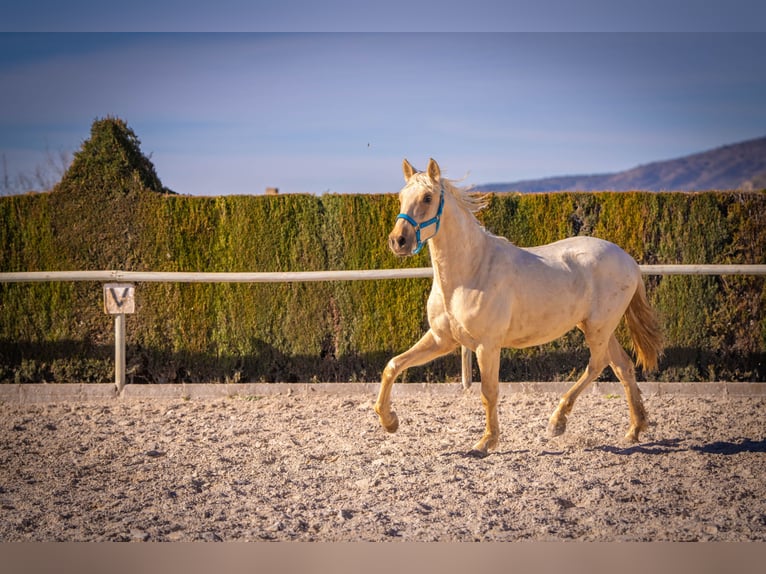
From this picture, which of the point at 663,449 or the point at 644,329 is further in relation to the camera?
the point at 644,329

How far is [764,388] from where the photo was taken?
7.73 meters

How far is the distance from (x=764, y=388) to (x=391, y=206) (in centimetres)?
412

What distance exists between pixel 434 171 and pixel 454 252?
56 cm

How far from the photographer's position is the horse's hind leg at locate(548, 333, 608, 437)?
5621 mm

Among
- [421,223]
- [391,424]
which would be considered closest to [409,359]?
[391,424]

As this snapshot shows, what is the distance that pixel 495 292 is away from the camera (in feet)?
17.2

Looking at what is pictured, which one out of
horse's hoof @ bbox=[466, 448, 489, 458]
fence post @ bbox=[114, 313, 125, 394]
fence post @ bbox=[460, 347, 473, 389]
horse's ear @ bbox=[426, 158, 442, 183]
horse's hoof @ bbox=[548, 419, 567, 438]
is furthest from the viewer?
fence post @ bbox=[114, 313, 125, 394]

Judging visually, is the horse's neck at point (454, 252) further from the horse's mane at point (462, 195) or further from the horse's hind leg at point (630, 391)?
the horse's hind leg at point (630, 391)

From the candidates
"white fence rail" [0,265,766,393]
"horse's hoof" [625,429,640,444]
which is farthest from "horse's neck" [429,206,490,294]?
"white fence rail" [0,265,766,393]

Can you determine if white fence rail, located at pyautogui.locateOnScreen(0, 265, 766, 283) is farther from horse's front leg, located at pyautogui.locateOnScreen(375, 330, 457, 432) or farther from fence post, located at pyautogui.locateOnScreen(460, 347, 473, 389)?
horse's front leg, located at pyautogui.locateOnScreen(375, 330, 457, 432)

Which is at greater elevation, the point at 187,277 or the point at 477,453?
the point at 187,277

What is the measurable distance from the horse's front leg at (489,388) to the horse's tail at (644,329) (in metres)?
1.38

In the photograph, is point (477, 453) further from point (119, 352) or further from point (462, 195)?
point (119, 352)

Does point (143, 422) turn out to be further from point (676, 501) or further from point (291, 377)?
point (676, 501)
